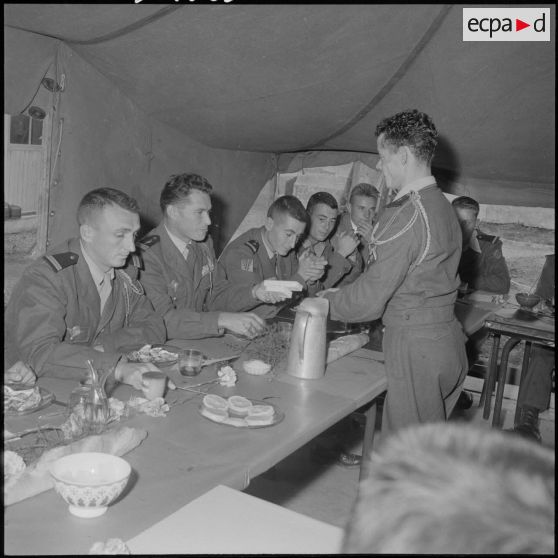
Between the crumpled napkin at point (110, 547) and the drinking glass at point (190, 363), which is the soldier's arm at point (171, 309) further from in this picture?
the crumpled napkin at point (110, 547)

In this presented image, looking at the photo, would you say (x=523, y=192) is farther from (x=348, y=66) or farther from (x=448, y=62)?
(x=348, y=66)

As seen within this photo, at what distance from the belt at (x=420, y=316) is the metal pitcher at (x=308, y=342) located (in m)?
0.46

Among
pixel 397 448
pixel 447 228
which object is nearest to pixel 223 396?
pixel 447 228

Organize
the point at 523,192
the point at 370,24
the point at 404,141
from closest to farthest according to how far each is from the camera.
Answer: the point at 404,141 < the point at 370,24 < the point at 523,192

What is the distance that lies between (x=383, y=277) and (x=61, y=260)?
56.7 inches

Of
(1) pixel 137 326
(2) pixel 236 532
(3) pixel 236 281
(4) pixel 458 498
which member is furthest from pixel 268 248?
(4) pixel 458 498

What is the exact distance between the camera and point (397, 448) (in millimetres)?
676

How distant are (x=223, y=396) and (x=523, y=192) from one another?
13.3ft

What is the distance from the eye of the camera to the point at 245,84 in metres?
3.85

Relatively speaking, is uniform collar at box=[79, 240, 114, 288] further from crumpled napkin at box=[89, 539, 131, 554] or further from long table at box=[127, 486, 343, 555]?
crumpled napkin at box=[89, 539, 131, 554]

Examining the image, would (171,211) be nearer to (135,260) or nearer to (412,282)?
(135,260)

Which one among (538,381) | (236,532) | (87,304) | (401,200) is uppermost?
(401,200)

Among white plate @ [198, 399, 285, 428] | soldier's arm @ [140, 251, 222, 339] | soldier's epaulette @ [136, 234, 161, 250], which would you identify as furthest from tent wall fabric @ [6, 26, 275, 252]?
white plate @ [198, 399, 285, 428]

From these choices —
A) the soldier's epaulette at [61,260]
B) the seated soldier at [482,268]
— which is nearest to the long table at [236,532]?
the soldier's epaulette at [61,260]
